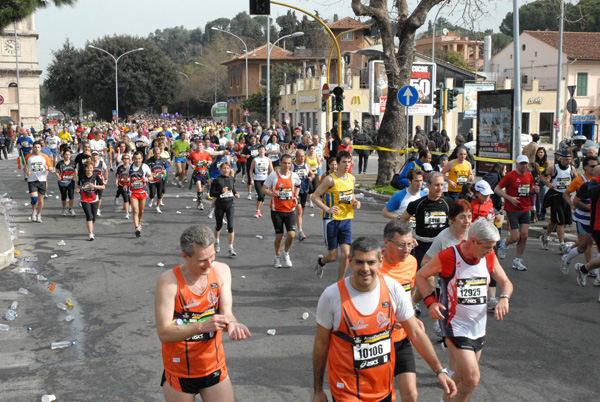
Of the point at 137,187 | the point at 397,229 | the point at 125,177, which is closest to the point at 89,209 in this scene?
the point at 137,187

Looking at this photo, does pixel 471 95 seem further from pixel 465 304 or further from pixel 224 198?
pixel 465 304

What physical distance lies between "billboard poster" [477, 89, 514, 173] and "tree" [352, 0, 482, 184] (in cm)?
269

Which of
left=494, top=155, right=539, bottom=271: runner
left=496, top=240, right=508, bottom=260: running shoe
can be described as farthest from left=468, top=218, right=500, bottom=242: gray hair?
left=496, top=240, right=508, bottom=260: running shoe

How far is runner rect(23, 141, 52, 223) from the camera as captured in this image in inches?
620

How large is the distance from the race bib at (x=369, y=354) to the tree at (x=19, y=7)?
12904mm

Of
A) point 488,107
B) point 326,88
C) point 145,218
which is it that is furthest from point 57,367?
point 326,88

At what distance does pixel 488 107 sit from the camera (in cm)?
1977

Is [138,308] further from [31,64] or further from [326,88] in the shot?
[31,64]

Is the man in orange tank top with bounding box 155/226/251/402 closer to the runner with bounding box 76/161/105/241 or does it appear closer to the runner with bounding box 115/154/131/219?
the runner with bounding box 76/161/105/241

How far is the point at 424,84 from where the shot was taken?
29.3m

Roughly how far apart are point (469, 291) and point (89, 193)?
10.4 metres

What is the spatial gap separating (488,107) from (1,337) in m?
15.5

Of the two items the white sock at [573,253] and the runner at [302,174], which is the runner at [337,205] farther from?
the runner at [302,174]

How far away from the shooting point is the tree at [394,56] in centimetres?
2064
